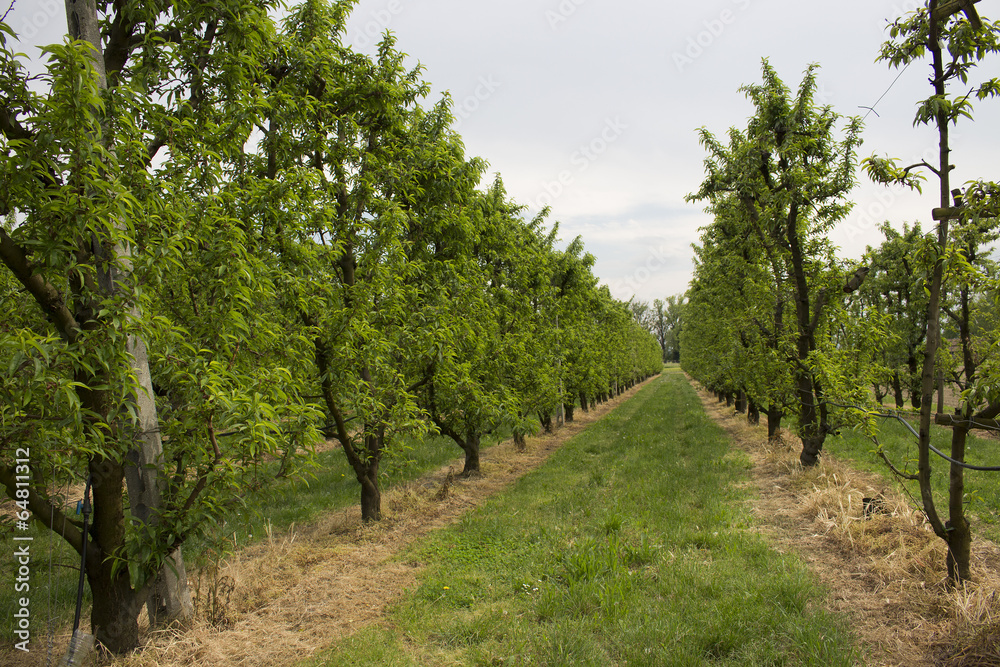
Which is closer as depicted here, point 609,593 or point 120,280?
point 120,280

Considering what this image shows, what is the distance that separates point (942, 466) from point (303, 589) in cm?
1253

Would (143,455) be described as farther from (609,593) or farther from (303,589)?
(609,593)

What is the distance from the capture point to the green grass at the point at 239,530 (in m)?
4.62

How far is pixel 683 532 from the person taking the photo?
6.63m

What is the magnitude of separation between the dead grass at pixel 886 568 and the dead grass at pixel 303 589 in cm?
484

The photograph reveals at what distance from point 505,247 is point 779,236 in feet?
20.6

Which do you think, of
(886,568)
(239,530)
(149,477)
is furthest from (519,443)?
(149,477)

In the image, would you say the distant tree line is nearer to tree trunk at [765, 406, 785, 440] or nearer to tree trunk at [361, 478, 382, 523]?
tree trunk at [361, 478, 382, 523]

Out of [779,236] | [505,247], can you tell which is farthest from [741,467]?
[505,247]

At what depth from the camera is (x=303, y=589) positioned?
570 centimetres

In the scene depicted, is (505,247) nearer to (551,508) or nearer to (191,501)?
(551,508)

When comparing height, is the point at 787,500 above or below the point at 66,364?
below

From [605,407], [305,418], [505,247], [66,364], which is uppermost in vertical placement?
[505,247]

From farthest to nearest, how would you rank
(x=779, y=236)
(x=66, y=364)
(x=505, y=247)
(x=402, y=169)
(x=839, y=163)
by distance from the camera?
(x=505, y=247)
(x=779, y=236)
(x=839, y=163)
(x=402, y=169)
(x=66, y=364)
